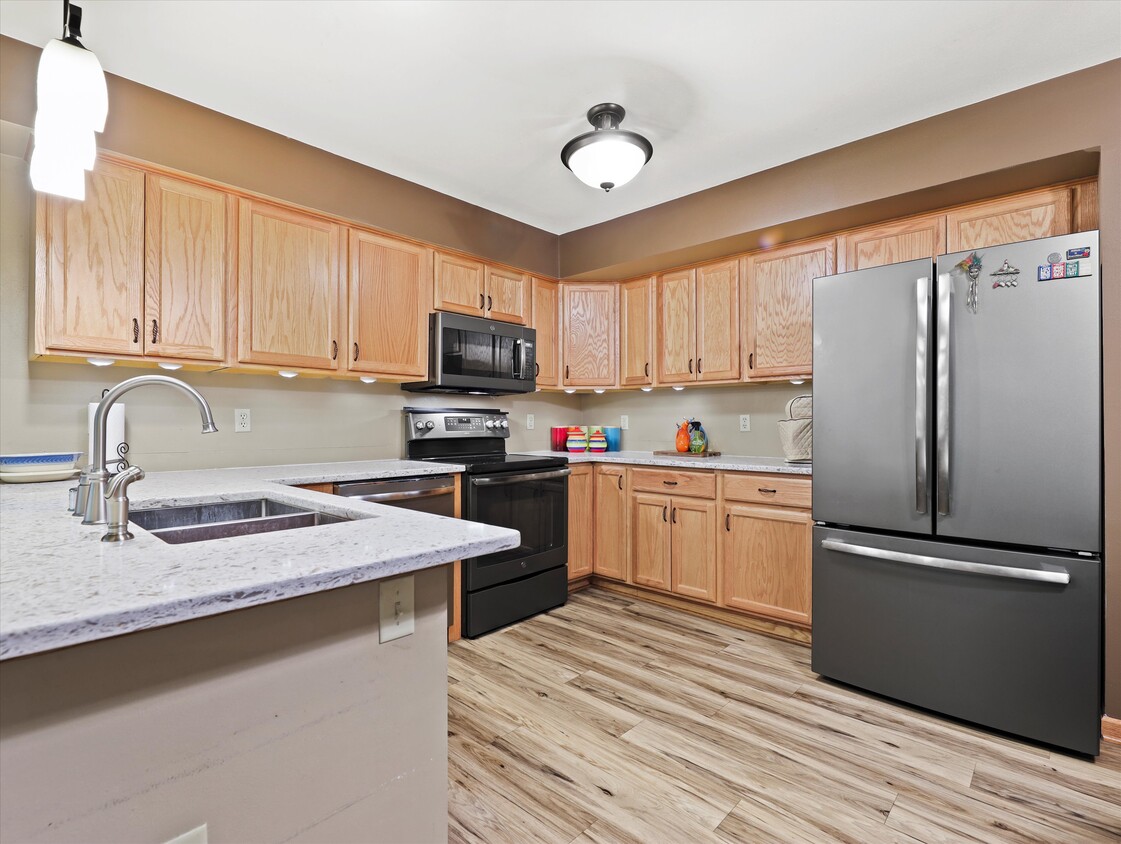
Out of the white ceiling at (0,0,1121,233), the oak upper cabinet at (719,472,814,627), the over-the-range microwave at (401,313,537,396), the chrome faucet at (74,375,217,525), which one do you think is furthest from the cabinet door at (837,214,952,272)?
the chrome faucet at (74,375,217,525)

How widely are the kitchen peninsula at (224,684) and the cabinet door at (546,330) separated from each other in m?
2.75

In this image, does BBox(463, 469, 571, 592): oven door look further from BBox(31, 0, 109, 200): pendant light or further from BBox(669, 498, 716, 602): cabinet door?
BBox(31, 0, 109, 200): pendant light

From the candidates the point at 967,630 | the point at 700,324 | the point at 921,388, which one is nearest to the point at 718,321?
the point at 700,324

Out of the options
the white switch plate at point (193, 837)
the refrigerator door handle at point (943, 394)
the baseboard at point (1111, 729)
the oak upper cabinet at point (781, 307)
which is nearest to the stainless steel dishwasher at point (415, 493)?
the white switch plate at point (193, 837)

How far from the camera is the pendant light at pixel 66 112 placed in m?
1.12

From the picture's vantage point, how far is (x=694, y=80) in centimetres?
227

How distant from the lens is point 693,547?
10.8ft

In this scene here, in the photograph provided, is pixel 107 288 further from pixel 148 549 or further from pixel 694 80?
pixel 694 80

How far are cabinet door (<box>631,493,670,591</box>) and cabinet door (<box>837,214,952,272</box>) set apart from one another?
1.65 meters

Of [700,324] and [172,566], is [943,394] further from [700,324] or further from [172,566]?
[172,566]

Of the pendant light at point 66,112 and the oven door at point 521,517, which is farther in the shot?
the oven door at point 521,517

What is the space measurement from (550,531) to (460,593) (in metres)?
0.69

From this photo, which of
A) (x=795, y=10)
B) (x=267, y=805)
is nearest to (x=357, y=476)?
(x=267, y=805)

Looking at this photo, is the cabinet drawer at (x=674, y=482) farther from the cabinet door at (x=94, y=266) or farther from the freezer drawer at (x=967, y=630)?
the cabinet door at (x=94, y=266)
